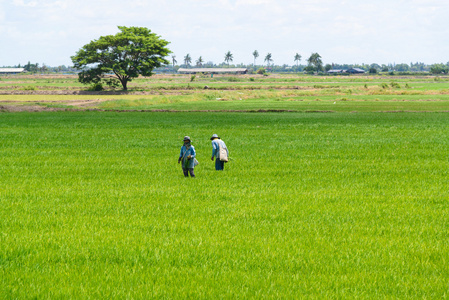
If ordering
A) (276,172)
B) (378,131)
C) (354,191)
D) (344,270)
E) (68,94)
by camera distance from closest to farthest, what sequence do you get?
1. (344,270)
2. (354,191)
3. (276,172)
4. (378,131)
5. (68,94)

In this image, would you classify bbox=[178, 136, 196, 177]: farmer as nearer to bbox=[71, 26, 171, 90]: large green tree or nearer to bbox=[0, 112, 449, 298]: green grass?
bbox=[0, 112, 449, 298]: green grass

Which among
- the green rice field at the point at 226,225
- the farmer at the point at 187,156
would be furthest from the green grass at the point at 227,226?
the farmer at the point at 187,156

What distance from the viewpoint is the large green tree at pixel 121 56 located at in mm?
114750

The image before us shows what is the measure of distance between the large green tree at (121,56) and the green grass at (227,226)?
9235 cm

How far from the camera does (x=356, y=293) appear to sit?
7.56m

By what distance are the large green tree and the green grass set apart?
9235 centimetres

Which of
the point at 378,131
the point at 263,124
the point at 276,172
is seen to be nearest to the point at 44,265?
the point at 276,172

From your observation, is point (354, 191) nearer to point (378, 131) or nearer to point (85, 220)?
point (85, 220)

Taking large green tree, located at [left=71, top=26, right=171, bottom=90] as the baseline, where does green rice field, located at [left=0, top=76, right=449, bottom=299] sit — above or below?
below

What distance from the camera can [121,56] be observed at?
11800cm

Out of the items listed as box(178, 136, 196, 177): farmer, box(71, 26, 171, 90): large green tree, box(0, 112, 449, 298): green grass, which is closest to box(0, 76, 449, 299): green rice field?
box(0, 112, 449, 298): green grass

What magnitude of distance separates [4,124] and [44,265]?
38.9 metres

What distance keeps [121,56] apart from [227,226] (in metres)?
112

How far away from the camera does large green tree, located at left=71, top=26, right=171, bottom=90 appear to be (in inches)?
4518
